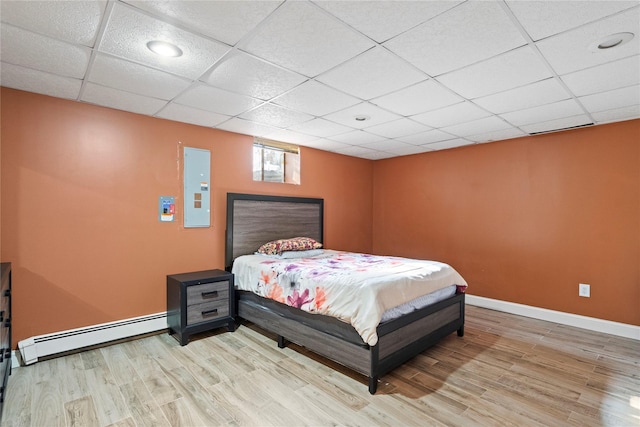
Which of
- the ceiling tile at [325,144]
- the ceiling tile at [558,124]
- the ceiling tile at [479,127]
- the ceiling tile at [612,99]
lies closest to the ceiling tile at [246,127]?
the ceiling tile at [325,144]

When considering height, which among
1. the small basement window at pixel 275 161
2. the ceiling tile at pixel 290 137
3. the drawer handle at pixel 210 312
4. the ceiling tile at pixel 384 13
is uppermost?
the ceiling tile at pixel 384 13

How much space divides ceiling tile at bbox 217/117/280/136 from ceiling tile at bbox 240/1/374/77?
1.47 meters

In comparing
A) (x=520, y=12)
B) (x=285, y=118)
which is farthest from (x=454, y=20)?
(x=285, y=118)

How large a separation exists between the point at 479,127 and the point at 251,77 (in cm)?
271

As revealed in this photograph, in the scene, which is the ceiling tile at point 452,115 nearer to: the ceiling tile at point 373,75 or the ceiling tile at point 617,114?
the ceiling tile at point 373,75

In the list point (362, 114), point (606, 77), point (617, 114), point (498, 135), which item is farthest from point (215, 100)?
point (617, 114)

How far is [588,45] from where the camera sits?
1906 millimetres

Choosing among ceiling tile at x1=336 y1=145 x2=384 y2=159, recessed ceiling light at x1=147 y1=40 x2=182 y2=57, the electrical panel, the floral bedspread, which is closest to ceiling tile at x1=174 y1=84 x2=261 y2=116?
recessed ceiling light at x1=147 y1=40 x2=182 y2=57

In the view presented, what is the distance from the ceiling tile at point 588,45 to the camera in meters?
1.68

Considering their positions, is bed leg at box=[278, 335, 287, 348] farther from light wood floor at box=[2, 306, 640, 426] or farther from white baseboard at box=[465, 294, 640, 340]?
white baseboard at box=[465, 294, 640, 340]

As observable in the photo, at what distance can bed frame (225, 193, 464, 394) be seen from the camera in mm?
2402

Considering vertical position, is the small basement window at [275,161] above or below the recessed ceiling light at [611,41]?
below

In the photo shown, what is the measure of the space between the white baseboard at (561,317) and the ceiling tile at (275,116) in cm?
356

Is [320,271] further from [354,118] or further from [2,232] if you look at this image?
[2,232]
